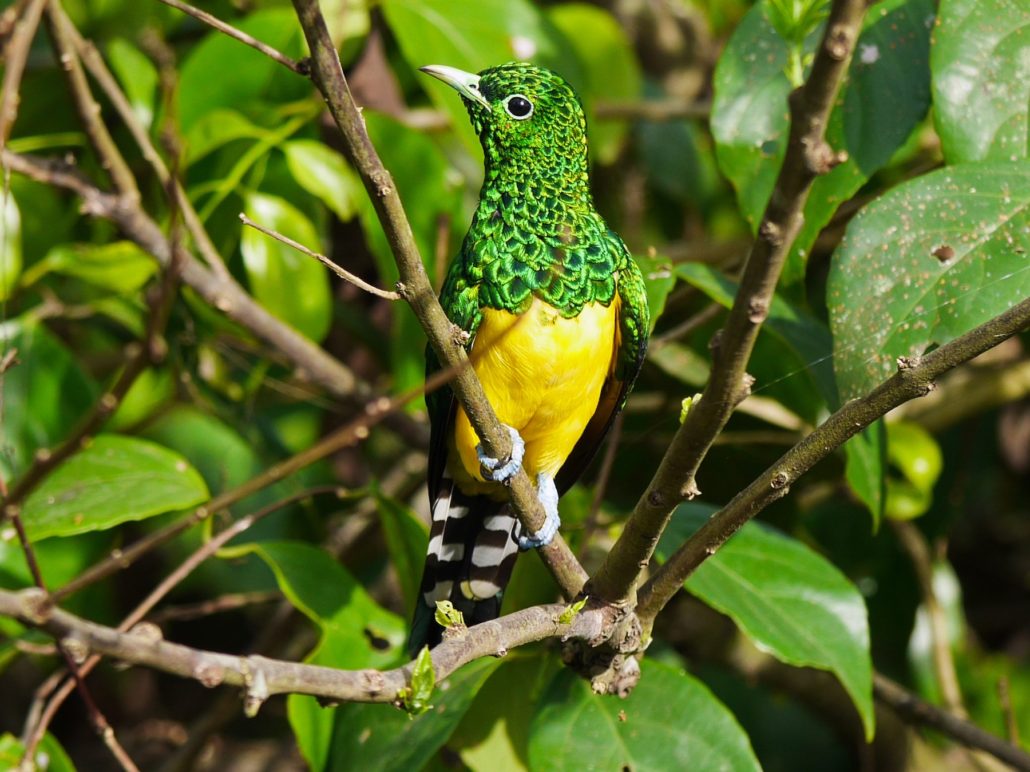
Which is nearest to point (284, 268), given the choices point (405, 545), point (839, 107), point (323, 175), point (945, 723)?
point (323, 175)

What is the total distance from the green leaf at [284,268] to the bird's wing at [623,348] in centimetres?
74

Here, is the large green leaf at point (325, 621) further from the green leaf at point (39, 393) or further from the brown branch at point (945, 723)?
the brown branch at point (945, 723)

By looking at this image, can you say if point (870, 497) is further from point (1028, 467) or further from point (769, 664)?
point (1028, 467)

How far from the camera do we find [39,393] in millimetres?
2551

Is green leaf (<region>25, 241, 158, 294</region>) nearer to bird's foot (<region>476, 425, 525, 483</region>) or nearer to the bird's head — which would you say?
the bird's head

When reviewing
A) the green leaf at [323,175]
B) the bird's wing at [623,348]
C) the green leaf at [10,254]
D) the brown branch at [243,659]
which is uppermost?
the green leaf at [323,175]

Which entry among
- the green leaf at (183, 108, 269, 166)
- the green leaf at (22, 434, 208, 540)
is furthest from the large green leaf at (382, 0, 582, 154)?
the green leaf at (22, 434, 208, 540)

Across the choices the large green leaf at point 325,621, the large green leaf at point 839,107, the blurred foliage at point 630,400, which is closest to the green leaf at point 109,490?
the blurred foliage at point 630,400

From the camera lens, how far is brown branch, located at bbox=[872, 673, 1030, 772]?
2316mm

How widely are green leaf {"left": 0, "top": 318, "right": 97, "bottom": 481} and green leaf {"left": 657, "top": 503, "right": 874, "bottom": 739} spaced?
4.19ft

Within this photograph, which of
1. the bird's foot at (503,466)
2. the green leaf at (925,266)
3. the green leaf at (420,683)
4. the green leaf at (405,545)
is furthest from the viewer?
the green leaf at (405,545)

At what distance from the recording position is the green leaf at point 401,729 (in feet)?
6.42

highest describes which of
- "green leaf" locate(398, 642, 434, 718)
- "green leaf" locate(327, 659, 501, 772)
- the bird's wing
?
the bird's wing

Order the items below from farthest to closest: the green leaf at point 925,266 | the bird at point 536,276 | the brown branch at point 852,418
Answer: the bird at point 536,276, the green leaf at point 925,266, the brown branch at point 852,418
